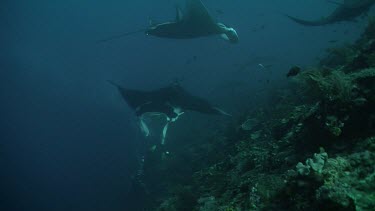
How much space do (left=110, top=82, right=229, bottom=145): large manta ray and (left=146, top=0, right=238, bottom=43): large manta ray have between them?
8.20 ft

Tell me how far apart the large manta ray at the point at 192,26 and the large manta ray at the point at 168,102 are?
2498 millimetres

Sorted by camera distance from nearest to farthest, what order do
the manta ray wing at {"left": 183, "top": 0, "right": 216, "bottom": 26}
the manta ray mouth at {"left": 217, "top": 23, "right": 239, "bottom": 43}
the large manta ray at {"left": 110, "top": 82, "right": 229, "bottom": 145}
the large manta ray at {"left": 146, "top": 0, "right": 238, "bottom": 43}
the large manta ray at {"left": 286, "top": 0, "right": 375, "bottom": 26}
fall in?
1. the large manta ray at {"left": 286, "top": 0, "right": 375, "bottom": 26}
2. the large manta ray at {"left": 110, "top": 82, "right": 229, "bottom": 145}
3. the manta ray wing at {"left": 183, "top": 0, "right": 216, "bottom": 26}
4. the large manta ray at {"left": 146, "top": 0, "right": 238, "bottom": 43}
5. the manta ray mouth at {"left": 217, "top": 23, "right": 239, "bottom": 43}

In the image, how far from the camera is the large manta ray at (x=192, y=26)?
12.2m

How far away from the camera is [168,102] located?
11.8 m

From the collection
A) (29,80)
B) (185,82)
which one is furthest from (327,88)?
(29,80)

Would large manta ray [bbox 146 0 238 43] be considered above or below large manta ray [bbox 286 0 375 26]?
below

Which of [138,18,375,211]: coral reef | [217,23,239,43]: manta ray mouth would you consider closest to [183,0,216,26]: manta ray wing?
[217,23,239,43]: manta ray mouth

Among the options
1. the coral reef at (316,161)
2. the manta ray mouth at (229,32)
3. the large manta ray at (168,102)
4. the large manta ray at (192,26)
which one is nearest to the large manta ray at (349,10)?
the coral reef at (316,161)

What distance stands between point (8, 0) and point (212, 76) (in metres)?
29.7

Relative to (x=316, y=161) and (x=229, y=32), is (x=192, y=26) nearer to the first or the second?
(x=229, y=32)

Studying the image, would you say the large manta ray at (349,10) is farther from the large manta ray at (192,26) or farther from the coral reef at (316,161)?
the large manta ray at (192,26)

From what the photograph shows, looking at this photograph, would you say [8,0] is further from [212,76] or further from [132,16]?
[132,16]

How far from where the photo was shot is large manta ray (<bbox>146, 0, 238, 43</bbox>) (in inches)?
479

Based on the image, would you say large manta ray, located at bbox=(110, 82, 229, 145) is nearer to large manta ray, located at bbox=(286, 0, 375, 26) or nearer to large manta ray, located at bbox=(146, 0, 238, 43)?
large manta ray, located at bbox=(146, 0, 238, 43)
